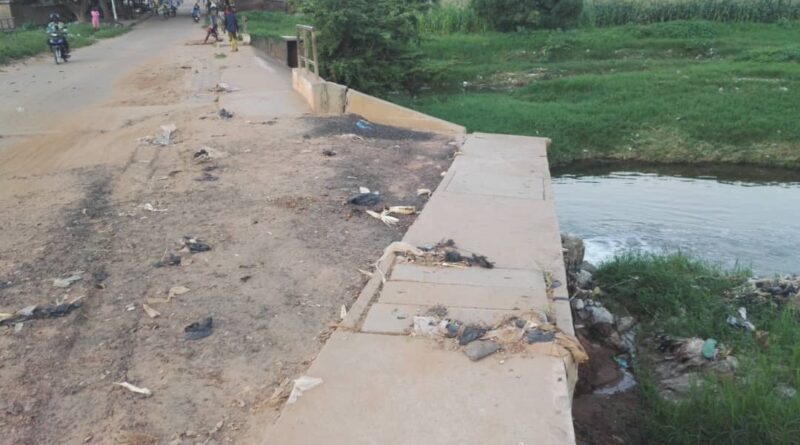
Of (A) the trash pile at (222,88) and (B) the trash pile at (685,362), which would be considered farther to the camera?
(A) the trash pile at (222,88)

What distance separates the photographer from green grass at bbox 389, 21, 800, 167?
13.9 meters

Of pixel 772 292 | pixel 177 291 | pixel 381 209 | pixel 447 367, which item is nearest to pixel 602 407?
pixel 447 367

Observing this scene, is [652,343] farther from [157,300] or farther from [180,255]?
[157,300]

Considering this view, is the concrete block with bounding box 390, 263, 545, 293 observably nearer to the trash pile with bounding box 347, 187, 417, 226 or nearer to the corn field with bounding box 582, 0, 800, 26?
the trash pile with bounding box 347, 187, 417, 226

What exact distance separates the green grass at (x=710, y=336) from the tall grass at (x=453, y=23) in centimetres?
2011

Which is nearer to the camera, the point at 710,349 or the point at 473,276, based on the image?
the point at 473,276

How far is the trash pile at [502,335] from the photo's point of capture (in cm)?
365

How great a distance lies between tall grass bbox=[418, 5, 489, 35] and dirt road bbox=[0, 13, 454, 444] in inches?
656

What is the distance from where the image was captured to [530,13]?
82.2ft

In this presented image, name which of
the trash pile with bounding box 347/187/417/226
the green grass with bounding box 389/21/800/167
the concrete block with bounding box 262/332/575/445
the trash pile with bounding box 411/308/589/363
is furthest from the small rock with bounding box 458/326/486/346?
the green grass with bounding box 389/21/800/167

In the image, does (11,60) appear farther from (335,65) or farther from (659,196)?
(659,196)

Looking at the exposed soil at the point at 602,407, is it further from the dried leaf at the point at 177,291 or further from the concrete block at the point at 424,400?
the dried leaf at the point at 177,291

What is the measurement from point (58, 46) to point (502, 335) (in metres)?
21.3

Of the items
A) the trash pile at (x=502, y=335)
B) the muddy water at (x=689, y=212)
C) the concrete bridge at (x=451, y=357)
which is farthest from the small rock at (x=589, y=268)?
the trash pile at (x=502, y=335)
